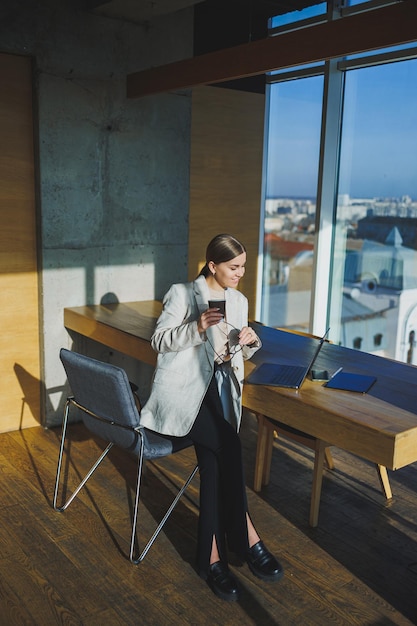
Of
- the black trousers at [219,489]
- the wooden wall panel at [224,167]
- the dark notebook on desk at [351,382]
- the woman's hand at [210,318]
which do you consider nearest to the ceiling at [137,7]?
the wooden wall panel at [224,167]

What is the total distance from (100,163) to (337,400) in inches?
100

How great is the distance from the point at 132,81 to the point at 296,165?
1546mm

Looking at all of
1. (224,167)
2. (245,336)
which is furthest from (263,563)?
(224,167)

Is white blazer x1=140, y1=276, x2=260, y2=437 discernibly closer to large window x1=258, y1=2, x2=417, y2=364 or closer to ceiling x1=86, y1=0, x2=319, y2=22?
ceiling x1=86, y1=0, x2=319, y2=22

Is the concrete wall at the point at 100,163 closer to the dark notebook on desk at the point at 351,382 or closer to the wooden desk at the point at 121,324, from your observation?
the wooden desk at the point at 121,324

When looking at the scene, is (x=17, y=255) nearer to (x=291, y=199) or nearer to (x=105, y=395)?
(x=105, y=395)

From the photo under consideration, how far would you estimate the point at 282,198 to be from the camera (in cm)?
554

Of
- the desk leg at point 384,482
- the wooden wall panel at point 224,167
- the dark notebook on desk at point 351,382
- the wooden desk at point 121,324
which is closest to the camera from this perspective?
the dark notebook on desk at point 351,382

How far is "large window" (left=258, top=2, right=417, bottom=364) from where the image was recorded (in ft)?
15.0

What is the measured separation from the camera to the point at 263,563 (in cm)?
282

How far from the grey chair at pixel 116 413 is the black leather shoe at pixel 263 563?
15.7 inches

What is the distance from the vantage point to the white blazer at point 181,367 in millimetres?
2879

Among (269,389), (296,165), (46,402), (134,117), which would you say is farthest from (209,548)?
(296,165)

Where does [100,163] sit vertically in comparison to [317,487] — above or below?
above
